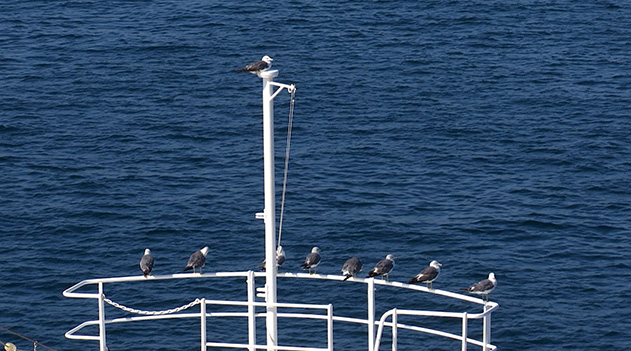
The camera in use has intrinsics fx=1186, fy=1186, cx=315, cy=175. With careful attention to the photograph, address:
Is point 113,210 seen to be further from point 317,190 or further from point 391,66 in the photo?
point 391,66

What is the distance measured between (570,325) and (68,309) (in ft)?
76.5

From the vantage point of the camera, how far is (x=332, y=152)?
74750 mm

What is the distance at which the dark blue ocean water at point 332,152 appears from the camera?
58125mm

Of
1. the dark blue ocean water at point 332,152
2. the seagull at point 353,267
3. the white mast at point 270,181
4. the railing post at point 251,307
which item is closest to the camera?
the white mast at point 270,181

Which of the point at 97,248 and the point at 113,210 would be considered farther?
the point at 113,210

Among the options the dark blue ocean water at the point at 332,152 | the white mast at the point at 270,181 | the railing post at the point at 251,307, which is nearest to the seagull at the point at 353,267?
the railing post at the point at 251,307

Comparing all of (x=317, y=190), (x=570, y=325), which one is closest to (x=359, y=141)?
(x=317, y=190)

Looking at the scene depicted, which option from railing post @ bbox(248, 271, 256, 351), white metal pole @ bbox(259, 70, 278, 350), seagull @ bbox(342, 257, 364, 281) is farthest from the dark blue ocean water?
white metal pole @ bbox(259, 70, 278, 350)

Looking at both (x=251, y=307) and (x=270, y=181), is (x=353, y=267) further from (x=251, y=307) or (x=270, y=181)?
(x=270, y=181)

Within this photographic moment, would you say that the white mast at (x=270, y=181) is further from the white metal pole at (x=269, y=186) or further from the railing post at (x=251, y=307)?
the railing post at (x=251, y=307)

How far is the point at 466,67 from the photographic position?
90.1 metres

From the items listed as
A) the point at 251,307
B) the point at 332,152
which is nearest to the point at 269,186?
the point at 251,307

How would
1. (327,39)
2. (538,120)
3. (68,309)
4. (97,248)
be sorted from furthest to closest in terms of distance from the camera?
(327,39)
(538,120)
(97,248)
(68,309)

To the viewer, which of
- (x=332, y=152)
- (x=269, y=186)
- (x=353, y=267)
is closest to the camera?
(x=269, y=186)
